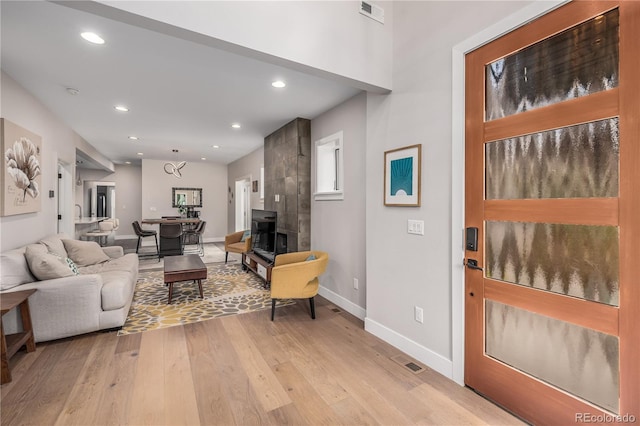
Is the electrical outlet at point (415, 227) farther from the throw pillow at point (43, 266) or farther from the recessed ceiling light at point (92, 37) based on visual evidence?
the throw pillow at point (43, 266)

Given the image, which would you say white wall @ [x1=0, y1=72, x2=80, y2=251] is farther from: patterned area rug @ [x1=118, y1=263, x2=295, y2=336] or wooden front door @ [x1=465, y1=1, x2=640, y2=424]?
wooden front door @ [x1=465, y1=1, x2=640, y2=424]

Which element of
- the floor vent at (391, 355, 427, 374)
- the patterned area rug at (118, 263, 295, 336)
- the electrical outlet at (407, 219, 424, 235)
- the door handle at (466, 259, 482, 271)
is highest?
the electrical outlet at (407, 219, 424, 235)

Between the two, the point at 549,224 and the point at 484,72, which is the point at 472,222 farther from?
the point at 484,72

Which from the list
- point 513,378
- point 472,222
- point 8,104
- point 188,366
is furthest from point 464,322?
point 8,104

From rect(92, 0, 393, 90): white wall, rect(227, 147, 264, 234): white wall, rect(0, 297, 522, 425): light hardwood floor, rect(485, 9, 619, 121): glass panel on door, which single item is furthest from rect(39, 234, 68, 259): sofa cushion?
rect(485, 9, 619, 121): glass panel on door

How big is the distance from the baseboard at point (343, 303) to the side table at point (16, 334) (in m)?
3.08

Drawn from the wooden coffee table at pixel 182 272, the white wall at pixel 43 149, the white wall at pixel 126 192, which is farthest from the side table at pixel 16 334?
the white wall at pixel 126 192

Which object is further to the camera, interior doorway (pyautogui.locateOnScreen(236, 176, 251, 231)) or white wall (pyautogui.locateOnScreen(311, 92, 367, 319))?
interior doorway (pyautogui.locateOnScreen(236, 176, 251, 231))

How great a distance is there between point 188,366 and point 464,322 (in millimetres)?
2242

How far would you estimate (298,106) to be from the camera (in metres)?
3.86

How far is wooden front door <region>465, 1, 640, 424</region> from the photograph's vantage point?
53.6 inches

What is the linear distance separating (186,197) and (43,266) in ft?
22.2

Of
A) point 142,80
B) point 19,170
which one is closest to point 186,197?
point 19,170

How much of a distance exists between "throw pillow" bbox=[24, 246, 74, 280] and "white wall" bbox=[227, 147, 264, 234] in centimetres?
403
